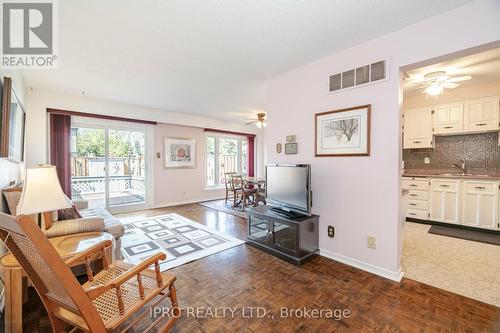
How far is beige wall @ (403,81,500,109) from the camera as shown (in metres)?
3.53

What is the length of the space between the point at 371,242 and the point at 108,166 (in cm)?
532

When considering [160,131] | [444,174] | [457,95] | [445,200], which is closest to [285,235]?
[445,200]

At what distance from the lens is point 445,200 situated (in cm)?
379

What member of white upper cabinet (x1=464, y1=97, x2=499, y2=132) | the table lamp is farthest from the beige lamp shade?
white upper cabinet (x1=464, y1=97, x2=499, y2=132)

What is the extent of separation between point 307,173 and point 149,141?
440cm

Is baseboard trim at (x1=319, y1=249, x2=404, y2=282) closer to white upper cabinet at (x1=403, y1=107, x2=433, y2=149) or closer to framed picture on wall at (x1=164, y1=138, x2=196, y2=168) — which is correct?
white upper cabinet at (x1=403, y1=107, x2=433, y2=149)

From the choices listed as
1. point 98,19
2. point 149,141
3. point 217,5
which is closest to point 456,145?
point 217,5

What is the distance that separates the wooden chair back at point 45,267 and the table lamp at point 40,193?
2.28 feet

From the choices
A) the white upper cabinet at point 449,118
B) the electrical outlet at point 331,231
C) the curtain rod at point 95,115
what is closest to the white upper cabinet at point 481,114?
the white upper cabinet at point 449,118

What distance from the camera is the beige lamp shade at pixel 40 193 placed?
1560 millimetres

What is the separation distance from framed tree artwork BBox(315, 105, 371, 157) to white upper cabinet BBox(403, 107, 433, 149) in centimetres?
284

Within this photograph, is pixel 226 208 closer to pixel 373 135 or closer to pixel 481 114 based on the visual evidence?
pixel 373 135

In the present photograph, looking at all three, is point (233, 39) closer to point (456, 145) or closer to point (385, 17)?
point (385, 17)

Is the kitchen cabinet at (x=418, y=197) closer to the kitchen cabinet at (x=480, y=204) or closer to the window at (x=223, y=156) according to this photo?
the kitchen cabinet at (x=480, y=204)
